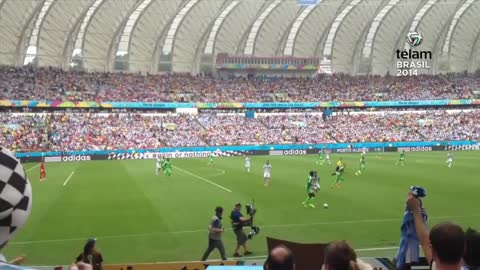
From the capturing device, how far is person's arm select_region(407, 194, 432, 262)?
484 centimetres

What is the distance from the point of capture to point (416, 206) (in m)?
5.04

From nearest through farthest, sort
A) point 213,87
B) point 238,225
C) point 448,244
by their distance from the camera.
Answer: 1. point 448,244
2. point 238,225
3. point 213,87

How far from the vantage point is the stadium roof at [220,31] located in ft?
202

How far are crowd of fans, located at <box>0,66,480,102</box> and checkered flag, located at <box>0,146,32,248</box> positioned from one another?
6718cm

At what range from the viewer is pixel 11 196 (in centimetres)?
334

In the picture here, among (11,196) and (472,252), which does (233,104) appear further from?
(11,196)

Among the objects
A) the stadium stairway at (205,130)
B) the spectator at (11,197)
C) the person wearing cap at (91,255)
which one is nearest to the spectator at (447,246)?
the spectator at (11,197)

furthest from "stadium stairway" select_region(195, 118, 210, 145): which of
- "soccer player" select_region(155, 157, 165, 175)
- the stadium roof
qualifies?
"soccer player" select_region(155, 157, 165, 175)

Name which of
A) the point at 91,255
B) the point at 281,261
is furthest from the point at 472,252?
the point at 91,255

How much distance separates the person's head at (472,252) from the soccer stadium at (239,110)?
14849 millimetres

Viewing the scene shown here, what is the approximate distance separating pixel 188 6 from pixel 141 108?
54.5ft

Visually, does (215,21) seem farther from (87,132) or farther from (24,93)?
(24,93)

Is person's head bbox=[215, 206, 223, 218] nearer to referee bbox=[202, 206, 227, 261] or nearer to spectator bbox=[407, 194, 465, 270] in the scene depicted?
referee bbox=[202, 206, 227, 261]

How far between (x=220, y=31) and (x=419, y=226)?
68626 mm
